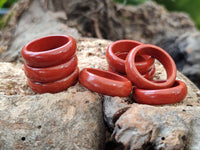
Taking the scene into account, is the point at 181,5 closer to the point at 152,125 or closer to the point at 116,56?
the point at 116,56

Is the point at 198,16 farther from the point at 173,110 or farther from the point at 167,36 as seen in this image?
the point at 173,110

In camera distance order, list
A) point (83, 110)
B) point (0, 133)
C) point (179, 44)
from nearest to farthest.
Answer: point (0, 133) < point (83, 110) < point (179, 44)

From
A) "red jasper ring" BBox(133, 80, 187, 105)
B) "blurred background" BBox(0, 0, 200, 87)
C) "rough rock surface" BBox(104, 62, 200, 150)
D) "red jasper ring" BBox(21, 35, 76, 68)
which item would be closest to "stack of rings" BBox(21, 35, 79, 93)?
"red jasper ring" BBox(21, 35, 76, 68)

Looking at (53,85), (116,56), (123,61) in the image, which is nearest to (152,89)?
(123,61)

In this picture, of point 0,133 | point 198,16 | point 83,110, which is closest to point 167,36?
point 198,16

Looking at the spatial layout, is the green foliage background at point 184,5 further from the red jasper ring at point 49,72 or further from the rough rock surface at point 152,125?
the rough rock surface at point 152,125

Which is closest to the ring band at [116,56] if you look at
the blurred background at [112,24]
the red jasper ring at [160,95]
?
the red jasper ring at [160,95]

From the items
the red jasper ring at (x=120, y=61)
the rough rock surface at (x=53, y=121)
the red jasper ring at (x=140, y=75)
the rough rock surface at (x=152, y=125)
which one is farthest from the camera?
the red jasper ring at (x=120, y=61)
